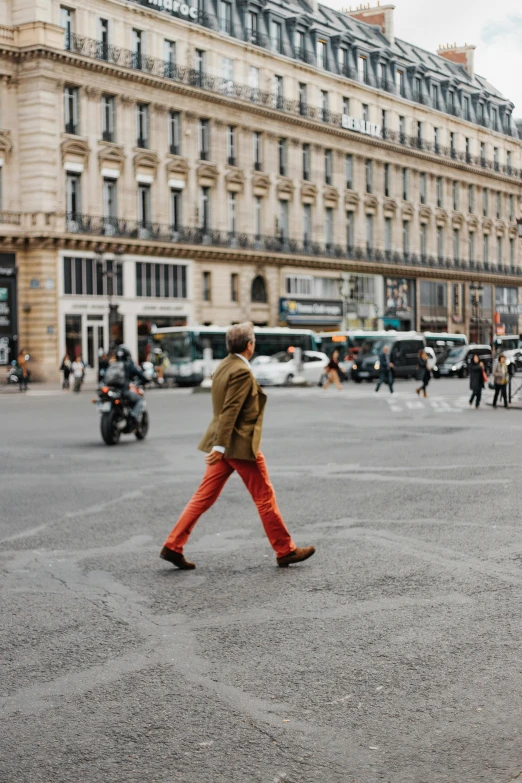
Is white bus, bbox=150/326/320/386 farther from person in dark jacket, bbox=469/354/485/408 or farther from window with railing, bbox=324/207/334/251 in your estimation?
person in dark jacket, bbox=469/354/485/408

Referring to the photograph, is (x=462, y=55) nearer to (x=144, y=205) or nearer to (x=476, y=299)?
(x=476, y=299)

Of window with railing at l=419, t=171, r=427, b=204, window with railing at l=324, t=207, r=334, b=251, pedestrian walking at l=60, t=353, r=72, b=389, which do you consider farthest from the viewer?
window with railing at l=419, t=171, r=427, b=204

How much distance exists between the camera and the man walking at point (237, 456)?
7.74 metres

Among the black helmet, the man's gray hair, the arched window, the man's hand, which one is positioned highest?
the arched window

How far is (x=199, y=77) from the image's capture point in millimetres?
57875

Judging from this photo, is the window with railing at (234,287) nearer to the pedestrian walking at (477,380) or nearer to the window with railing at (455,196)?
the window with railing at (455,196)

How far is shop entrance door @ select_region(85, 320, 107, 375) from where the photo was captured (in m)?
51.8

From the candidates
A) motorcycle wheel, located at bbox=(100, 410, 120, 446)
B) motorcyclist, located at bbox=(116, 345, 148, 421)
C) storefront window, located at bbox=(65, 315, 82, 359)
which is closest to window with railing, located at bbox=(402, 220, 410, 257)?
storefront window, located at bbox=(65, 315, 82, 359)

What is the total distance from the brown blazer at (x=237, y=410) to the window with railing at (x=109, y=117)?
4690cm

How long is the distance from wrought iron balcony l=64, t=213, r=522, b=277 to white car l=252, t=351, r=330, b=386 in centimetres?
881

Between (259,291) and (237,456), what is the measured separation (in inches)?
2203

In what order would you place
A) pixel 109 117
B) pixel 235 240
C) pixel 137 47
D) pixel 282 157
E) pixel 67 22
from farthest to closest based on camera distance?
1. pixel 282 157
2. pixel 235 240
3. pixel 137 47
4. pixel 109 117
5. pixel 67 22

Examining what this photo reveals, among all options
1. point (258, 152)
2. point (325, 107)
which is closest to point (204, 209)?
point (258, 152)

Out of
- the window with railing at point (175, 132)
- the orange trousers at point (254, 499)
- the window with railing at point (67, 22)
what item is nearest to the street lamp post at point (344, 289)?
the window with railing at point (175, 132)
